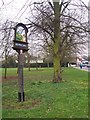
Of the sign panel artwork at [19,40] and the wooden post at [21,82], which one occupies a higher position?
the sign panel artwork at [19,40]

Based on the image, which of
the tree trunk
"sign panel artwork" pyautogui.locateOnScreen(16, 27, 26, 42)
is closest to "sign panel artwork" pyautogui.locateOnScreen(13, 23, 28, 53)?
"sign panel artwork" pyautogui.locateOnScreen(16, 27, 26, 42)

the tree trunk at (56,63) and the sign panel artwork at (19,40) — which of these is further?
the tree trunk at (56,63)

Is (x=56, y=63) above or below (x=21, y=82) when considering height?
above

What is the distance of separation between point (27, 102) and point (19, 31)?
312 centimetres

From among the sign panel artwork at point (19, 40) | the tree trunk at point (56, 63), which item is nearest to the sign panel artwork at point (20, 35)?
the sign panel artwork at point (19, 40)

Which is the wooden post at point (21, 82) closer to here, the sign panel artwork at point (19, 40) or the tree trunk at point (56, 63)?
the sign panel artwork at point (19, 40)

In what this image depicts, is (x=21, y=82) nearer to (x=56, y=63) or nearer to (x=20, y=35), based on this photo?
(x=20, y=35)

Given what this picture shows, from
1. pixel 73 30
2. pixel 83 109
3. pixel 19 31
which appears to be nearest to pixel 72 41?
pixel 73 30

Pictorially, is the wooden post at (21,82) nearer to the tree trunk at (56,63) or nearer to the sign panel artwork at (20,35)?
the sign panel artwork at (20,35)

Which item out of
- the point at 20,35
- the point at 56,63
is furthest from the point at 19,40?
the point at 56,63

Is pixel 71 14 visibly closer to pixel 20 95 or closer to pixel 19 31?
pixel 19 31

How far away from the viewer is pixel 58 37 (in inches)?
810

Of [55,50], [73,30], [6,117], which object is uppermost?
[73,30]

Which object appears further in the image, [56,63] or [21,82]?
[56,63]
